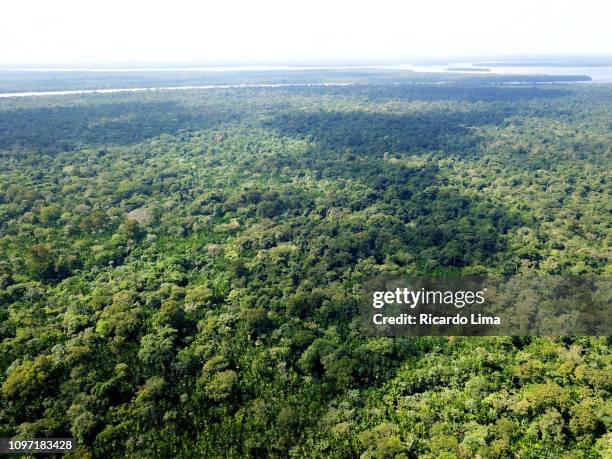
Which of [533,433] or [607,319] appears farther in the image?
[607,319]

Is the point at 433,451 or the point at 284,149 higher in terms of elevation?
the point at 284,149

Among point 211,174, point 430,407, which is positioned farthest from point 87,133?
point 430,407

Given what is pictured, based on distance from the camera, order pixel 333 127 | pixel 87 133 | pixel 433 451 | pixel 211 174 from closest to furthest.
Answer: pixel 433 451, pixel 211 174, pixel 87 133, pixel 333 127

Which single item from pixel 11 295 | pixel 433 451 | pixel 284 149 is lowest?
pixel 433 451

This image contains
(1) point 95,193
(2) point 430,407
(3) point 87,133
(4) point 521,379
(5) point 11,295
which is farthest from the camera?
(3) point 87,133

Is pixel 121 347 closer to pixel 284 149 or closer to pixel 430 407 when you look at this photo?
pixel 430 407

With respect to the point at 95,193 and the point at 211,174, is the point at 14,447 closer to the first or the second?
the point at 95,193
